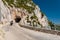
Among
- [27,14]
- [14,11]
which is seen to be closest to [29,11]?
[27,14]

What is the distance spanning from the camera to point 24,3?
83250 mm

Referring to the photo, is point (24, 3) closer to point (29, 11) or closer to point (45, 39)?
point (29, 11)

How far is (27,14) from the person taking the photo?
245 feet

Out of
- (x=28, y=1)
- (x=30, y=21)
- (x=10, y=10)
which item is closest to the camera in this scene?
(x=10, y=10)

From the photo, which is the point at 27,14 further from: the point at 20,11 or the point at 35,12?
the point at 35,12

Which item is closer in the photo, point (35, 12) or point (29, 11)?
point (29, 11)

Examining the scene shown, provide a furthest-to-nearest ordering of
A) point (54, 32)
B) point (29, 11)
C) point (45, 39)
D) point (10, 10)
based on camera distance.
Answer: point (29, 11) → point (10, 10) → point (54, 32) → point (45, 39)

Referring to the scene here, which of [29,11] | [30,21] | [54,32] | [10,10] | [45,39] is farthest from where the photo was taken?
[29,11]

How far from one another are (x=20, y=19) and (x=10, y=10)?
8.94 metres

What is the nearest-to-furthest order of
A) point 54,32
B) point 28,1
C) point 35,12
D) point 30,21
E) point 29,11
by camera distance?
point 54,32
point 30,21
point 29,11
point 35,12
point 28,1

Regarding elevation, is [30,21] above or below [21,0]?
below

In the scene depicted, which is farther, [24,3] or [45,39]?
[24,3]

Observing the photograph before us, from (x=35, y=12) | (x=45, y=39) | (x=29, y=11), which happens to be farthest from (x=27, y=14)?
(x=45, y=39)

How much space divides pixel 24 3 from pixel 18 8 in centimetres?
1058
